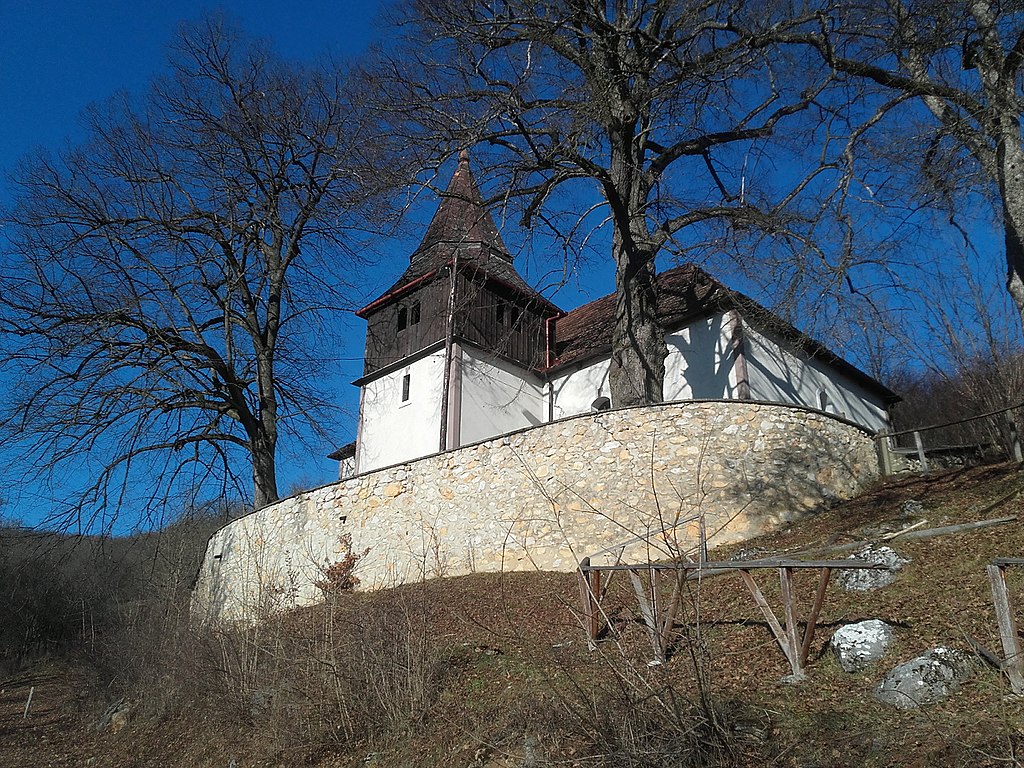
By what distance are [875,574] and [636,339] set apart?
6920 mm

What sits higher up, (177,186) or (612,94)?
(177,186)

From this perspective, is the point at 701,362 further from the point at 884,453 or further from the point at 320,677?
the point at 320,677

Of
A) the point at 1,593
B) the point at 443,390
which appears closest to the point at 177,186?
the point at 443,390

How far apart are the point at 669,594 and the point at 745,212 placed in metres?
7.70

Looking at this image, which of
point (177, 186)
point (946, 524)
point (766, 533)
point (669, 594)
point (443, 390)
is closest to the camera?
point (669, 594)

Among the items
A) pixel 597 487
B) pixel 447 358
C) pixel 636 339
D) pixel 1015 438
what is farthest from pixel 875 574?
pixel 447 358

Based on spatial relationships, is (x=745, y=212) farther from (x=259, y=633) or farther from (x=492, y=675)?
A: (x=259, y=633)

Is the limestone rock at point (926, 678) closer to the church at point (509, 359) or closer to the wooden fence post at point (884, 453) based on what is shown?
the wooden fence post at point (884, 453)

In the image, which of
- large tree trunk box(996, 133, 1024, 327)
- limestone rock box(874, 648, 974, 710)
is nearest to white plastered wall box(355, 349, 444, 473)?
large tree trunk box(996, 133, 1024, 327)

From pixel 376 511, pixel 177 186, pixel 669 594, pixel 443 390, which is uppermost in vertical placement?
pixel 177 186

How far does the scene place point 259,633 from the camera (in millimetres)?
9383

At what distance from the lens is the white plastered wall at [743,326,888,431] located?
17266 mm

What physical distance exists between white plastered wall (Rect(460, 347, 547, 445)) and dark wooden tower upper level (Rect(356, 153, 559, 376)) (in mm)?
394

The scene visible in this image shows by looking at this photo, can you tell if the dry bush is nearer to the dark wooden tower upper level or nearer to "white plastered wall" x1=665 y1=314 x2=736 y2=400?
"white plastered wall" x1=665 y1=314 x2=736 y2=400
